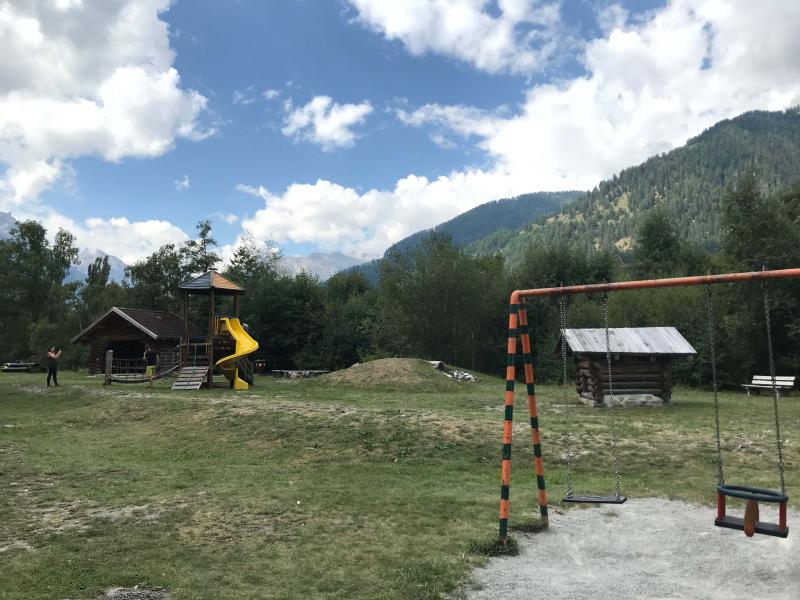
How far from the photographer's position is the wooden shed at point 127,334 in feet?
130

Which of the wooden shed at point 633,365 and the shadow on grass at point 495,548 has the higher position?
the wooden shed at point 633,365

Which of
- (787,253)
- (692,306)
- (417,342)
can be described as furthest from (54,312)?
(787,253)

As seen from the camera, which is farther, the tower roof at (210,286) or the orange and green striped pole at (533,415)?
the tower roof at (210,286)

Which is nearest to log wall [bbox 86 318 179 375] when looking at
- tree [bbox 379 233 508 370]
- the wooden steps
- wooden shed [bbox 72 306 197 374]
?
wooden shed [bbox 72 306 197 374]

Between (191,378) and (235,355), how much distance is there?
2.49m

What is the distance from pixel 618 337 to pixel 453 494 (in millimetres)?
15345

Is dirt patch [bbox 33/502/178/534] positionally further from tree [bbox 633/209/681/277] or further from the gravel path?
tree [bbox 633/209/681/277]

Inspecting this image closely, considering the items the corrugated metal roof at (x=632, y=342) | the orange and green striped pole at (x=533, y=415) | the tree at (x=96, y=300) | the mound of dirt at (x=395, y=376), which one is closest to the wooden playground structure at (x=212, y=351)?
Answer: the mound of dirt at (x=395, y=376)

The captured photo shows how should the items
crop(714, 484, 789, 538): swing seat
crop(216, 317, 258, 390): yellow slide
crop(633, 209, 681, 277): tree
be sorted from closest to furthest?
crop(714, 484, 789, 538): swing seat → crop(216, 317, 258, 390): yellow slide → crop(633, 209, 681, 277): tree

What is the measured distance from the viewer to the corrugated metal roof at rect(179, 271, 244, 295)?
29906mm

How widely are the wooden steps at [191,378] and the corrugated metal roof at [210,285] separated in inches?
170

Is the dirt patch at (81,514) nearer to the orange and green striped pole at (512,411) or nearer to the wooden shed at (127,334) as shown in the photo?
the orange and green striped pole at (512,411)

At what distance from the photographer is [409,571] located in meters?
6.50

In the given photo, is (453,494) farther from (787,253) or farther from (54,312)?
(54,312)
